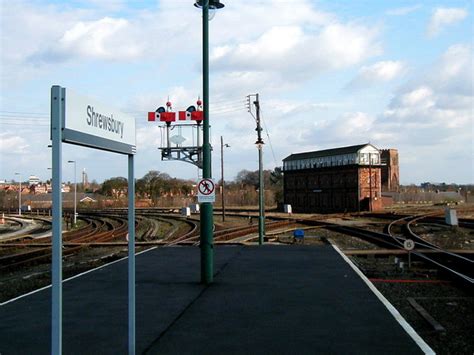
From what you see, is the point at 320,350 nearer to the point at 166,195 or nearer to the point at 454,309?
the point at 454,309

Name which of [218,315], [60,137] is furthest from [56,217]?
[218,315]

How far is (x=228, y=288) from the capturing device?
9828mm

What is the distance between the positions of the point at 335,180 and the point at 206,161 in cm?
6144

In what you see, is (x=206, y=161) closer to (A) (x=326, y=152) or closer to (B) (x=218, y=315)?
(B) (x=218, y=315)

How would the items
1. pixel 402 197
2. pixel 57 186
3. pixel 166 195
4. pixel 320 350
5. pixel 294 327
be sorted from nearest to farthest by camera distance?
pixel 57 186 < pixel 320 350 < pixel 294 327 < pixel 166 195 < pixel 402 197

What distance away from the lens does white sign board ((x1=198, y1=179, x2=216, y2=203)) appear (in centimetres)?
1015

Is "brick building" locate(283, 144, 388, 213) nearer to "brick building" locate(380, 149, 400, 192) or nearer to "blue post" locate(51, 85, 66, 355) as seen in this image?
"brick building" locate(380, 149, 400, 192)

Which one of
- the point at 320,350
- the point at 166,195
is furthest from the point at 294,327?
the point at 166,195

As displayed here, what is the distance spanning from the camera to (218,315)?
24.7 feet

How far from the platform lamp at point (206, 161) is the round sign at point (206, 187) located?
0.16 meters

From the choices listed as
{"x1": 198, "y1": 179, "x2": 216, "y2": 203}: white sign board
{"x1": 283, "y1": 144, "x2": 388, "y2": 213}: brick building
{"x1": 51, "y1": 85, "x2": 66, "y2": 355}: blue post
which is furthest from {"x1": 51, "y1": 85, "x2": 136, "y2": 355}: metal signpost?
{"x1": 283, "y1": 144, "x2": 388, "y2": 213}: brick building

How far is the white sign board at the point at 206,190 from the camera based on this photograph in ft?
33.3

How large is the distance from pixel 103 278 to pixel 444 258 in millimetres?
10340

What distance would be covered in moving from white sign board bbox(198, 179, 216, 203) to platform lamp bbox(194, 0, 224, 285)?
0.16m
